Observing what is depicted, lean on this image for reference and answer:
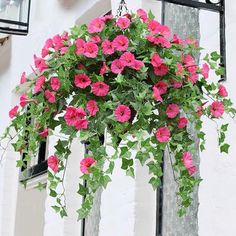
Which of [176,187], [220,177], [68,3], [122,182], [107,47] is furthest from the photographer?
[68,3]

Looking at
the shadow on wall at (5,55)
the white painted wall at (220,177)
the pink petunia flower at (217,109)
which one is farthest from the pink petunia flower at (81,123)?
the shadow on wall at (5,55)

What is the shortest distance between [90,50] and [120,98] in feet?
0.53

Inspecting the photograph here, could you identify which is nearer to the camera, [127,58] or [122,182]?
[127,58]

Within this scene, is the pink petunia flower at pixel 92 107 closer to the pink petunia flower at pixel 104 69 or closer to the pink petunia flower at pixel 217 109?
the pink petunia flower at pixel 104 69

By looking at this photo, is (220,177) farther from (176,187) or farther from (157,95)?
(157,95)

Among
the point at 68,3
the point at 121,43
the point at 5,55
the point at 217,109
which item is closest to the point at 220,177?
the point at 217,109

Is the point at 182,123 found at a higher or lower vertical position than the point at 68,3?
lower

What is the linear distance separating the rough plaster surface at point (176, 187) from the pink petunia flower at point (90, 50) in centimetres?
83

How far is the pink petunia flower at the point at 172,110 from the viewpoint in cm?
178

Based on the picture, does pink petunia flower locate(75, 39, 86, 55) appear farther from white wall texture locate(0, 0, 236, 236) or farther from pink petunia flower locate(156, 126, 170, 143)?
white wall texture locate(0, 0, 236, 236)

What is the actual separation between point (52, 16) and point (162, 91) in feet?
7.67

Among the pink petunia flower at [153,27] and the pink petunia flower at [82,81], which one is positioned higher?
the pink petunia flower at [153,27]

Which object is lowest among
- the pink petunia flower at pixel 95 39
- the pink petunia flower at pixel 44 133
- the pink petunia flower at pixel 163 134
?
the pink petunia flower at pixel 163 134

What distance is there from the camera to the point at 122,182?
2738 millimetres
